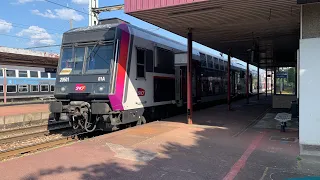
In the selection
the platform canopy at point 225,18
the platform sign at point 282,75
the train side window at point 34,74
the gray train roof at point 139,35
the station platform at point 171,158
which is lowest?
the station platform at point 171,158

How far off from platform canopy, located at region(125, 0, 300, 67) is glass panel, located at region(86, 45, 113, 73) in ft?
4.88

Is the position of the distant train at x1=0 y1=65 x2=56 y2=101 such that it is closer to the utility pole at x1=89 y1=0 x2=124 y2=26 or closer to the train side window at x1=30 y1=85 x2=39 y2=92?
the train side window at x1=30 y1=85 x2=39 y2=92

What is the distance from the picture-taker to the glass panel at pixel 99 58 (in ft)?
30.6

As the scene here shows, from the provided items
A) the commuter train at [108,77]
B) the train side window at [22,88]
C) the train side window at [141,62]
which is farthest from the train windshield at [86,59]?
the train side window at [22,88]

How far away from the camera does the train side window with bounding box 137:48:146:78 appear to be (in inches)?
413

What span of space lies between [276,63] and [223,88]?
4.11 metres

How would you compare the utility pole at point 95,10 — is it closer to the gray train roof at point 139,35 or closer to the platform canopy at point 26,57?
the platform canopy at point 26,57

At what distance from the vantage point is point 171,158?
6434 mm

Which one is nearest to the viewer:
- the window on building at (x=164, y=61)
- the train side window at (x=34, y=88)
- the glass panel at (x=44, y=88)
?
the window on building at (x=164, y=61)

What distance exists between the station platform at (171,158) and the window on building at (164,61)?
11.3 ft

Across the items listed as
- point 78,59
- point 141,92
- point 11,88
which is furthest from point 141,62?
point 11,88

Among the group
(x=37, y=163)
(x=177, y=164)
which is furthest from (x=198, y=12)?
(x=37, y=163)

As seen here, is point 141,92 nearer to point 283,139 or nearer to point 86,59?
point 86,59

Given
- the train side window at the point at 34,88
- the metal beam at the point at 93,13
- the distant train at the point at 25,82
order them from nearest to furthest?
the metal beam at the point at 93,13
the distant train at the point at 25,82
the train side window at the point at 34,88
